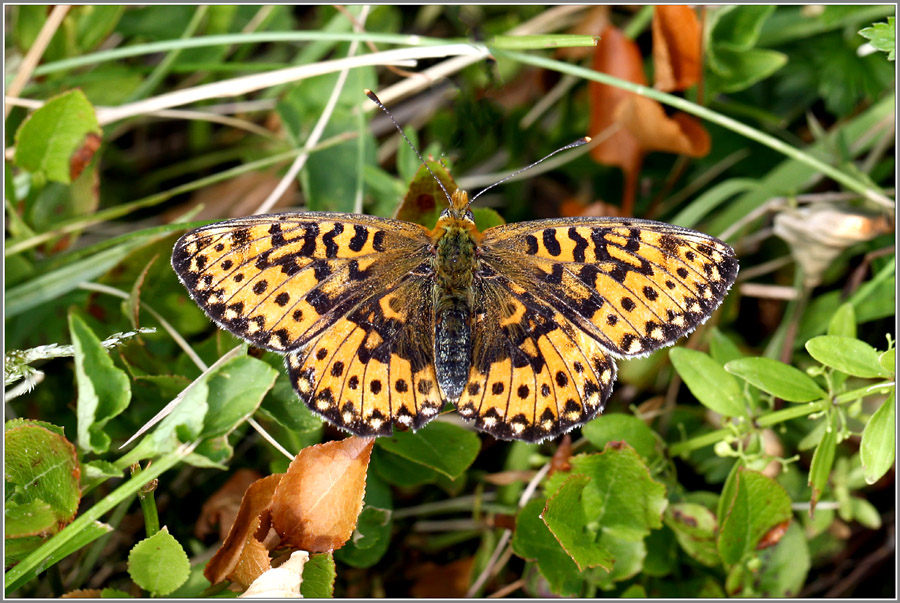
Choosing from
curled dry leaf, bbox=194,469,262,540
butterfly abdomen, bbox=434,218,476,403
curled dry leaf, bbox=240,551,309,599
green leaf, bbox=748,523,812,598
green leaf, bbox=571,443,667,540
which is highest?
butterfly abdomen, bbox=434,218,476,403

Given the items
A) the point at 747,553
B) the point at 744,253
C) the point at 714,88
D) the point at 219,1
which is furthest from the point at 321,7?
the point at 747,553

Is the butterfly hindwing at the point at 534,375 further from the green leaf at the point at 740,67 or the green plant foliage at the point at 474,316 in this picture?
the green leaf at the point at 740,67

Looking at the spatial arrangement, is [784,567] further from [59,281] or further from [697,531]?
[59,281]

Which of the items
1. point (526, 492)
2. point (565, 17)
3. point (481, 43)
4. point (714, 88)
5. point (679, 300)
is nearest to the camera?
point (679, 300)

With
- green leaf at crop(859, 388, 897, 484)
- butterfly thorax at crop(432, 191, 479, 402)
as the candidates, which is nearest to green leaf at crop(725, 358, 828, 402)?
green leaf at crop(859, 388, 897, 484)

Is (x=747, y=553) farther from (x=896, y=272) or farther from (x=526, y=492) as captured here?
(x=896, y=272)

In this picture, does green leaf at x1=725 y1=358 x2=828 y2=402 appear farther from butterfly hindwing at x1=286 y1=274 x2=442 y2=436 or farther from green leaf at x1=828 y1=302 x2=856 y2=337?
butterfly hindwing at x1=286 y1=274 x2=442 y2=436

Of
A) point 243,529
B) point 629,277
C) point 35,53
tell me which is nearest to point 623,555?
point 629,277
